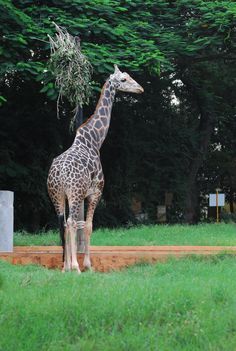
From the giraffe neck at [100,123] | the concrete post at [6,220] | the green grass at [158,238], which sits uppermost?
the giraffe neck at [100,123]

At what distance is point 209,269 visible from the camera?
350 inches

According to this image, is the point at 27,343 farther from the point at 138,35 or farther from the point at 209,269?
the point at 138,35

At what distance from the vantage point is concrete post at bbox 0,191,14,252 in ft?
35.5

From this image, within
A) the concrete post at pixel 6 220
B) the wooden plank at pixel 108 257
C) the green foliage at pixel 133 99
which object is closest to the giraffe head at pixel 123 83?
the concrete post at pixel 6 220

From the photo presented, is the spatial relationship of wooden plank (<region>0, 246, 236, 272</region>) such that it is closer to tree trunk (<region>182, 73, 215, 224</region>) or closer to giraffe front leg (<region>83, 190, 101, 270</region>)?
giraffe front leg (<region>83, 190, 101, 270</region>)

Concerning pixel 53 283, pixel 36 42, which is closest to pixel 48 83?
pixel 36 42

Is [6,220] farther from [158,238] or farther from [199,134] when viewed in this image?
[199,134]

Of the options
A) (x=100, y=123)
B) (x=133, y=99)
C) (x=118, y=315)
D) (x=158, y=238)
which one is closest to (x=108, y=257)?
(x=100, y=123)

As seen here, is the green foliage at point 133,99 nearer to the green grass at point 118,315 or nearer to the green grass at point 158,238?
the green grass at point 158,238

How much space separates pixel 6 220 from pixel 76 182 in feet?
6.97

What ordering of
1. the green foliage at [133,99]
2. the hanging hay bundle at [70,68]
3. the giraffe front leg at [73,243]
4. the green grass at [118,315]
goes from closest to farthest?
the green grass at [118,315] < the giraffe front leg at [73,243] < the hanging hay bundle at [70,68] < the green foliage at [133,99]

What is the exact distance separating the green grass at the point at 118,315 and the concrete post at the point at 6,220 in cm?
314

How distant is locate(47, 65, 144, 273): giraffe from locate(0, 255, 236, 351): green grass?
5.08 feet

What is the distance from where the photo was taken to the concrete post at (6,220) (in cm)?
1083
